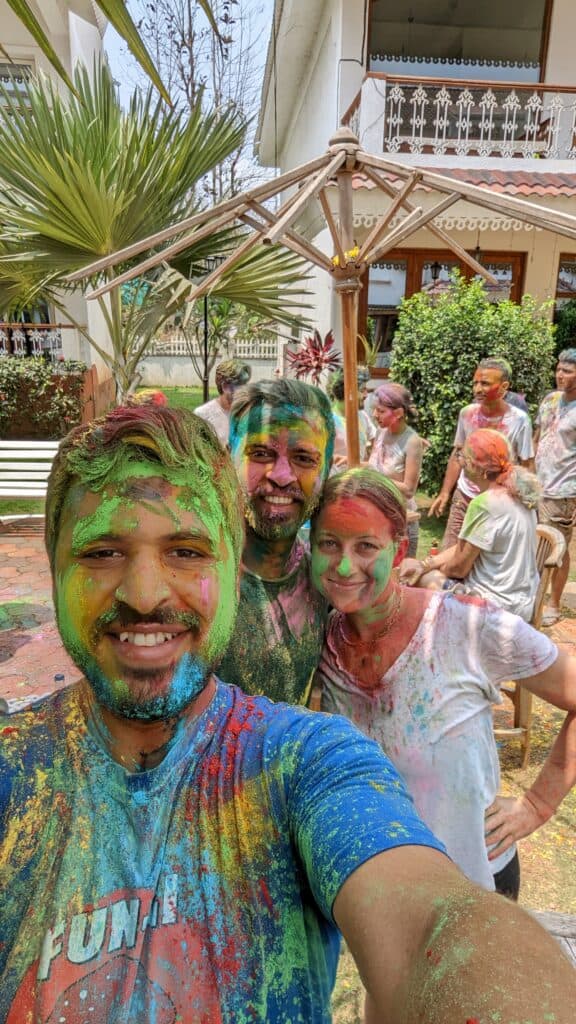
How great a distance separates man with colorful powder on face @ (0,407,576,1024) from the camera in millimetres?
806

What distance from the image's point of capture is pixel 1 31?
32.1 ft

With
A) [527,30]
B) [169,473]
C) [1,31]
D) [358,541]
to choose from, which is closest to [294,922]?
[169,473]

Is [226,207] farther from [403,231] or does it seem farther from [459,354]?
[459,354]

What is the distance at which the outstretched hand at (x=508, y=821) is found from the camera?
1.62 meters

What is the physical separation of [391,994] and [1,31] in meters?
12.6

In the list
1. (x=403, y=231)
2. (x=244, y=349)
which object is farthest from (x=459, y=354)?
(x=244, y=349)

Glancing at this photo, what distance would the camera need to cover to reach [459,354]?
761 centimetres

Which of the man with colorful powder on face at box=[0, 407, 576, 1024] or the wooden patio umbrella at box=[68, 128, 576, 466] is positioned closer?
the man with colorful powder on face at box=[0, 407, 576, 1024]

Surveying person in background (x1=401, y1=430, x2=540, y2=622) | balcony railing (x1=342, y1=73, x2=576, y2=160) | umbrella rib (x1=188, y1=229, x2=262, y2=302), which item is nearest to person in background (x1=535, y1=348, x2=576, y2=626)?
person in background (x1=401, y1=430, x2=540, y2=622)

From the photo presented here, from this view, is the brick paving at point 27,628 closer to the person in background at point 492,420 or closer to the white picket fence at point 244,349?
the person in background at point 492,420

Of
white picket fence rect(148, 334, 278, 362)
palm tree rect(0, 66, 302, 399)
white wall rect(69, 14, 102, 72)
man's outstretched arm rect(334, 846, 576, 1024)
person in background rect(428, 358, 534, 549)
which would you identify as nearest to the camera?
man's outstretched arm rect(334, 846, 576, 1024)

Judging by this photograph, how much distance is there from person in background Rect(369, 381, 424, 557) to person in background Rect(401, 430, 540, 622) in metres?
1.29

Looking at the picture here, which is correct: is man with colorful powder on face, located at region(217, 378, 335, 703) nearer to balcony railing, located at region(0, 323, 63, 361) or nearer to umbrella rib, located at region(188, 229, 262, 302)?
umbrella rib, located at region(188, 229, 262, 302)

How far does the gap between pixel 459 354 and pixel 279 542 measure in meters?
6.66
